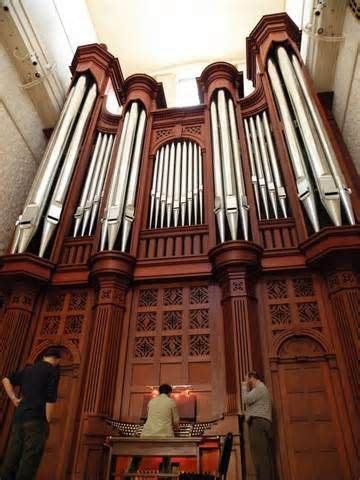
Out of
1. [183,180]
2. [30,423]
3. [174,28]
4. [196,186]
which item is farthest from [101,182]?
[174,28]

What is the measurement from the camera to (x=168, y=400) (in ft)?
13.8

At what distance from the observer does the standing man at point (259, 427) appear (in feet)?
12.8

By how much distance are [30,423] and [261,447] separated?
2.26 metres

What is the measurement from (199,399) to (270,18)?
8.41 meters

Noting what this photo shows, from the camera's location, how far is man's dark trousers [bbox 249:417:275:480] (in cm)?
388

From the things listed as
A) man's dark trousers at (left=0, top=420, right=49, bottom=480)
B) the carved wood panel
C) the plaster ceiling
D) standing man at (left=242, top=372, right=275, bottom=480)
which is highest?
the plaster ceiling

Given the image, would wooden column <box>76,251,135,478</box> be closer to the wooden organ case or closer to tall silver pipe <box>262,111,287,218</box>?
the wooden organ case

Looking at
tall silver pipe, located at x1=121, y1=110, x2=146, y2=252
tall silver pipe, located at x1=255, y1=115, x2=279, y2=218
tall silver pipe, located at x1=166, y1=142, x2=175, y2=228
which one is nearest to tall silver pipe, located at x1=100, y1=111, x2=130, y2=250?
tall silver pipe, located at x1=121, y1=110, x2=146, y2=252

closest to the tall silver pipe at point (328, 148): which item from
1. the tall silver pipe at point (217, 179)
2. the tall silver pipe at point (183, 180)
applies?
the tall silver pipe at point (217, 179)

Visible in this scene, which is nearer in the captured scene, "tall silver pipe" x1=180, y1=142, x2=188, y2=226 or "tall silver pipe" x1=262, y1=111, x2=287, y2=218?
"tall silver pipe" x1=262, y1=111, x2=287, y2=218

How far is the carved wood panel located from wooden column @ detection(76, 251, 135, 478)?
26cm

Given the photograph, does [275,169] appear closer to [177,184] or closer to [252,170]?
[252,170]

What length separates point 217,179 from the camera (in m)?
6.67

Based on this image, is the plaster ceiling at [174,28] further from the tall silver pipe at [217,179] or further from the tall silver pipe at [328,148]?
the tall silver pipe at [217,179]
